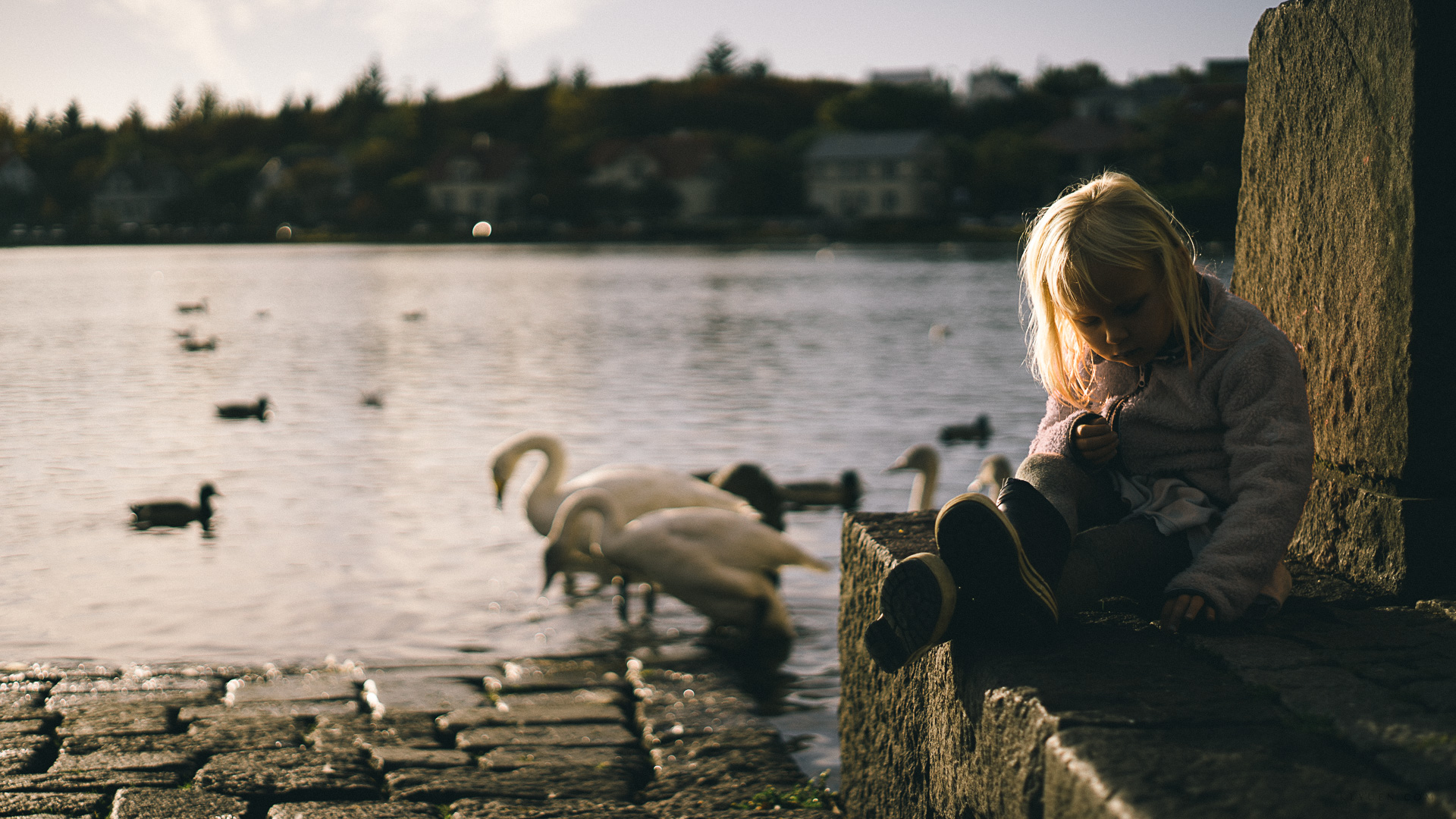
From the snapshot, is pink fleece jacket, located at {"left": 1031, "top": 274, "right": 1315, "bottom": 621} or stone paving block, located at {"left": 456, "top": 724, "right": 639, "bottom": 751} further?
stone paving block, located at {"left": 456, "top": 724, "right": 639, "bottom": 751}

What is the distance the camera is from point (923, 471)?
9.12m

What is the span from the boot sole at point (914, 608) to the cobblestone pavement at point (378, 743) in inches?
58.0

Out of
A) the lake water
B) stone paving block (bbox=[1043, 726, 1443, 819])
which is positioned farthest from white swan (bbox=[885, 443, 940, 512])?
stone paving block (bbox=[1043, 726, 1443, 819])

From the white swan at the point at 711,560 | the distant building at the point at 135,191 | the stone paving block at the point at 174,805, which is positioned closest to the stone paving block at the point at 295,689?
the stone paving block at the point at 174,805

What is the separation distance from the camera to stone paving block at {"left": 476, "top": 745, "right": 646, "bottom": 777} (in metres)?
4.18

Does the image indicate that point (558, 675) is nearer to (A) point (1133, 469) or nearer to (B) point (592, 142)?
(A) point (1133, 469)

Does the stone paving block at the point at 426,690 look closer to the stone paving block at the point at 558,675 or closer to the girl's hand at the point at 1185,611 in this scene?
the stone paving block at the point at 558,675

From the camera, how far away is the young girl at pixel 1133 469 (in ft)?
8.24

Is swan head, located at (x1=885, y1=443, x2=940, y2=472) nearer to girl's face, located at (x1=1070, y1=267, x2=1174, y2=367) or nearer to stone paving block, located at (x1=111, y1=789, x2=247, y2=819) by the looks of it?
stone paving block, located at (x1=111, y1=789, x2=247, y2=819)

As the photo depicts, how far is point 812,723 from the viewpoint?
17.0ft

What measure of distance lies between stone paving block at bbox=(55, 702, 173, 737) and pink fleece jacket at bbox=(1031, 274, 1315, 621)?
10.0 ft

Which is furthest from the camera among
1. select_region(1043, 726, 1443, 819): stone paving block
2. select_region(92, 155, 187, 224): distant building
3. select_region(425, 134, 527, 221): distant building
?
select_region(92, 155, 187, 224): distant building

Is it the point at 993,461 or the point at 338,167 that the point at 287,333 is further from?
the point at 338,167

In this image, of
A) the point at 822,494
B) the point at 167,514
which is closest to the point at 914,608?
the point at 822,494
